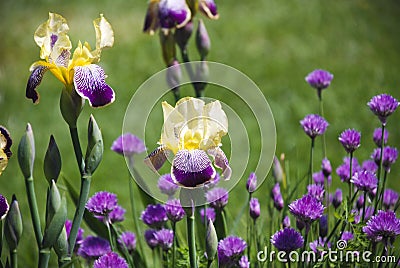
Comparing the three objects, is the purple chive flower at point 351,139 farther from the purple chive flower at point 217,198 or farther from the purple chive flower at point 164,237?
the purple chive flower at point 164,237

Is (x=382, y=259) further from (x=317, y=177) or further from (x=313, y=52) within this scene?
(x=313, y=52)

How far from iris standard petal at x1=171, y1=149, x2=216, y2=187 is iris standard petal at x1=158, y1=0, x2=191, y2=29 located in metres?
0.59

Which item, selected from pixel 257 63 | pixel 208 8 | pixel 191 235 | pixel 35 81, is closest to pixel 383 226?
pixel 191 235

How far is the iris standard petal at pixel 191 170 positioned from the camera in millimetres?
1150

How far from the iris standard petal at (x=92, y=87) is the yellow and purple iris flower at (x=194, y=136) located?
114 millimetres

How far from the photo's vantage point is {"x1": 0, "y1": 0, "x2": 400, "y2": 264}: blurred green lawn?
10.2ft

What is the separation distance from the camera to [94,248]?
4.99 ft

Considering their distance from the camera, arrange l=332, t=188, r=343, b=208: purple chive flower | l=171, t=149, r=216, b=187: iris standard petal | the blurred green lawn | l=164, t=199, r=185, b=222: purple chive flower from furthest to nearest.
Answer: the blurred green lawn → l=332, t=188, r=343, b=208: purple chive flower → l=164, t=199, r=185, b=222: purple chive flower → l=171, t=149, r=216, b=187: iris standard petal

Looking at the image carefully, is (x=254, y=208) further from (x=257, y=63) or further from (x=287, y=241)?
(x=257, y=63)

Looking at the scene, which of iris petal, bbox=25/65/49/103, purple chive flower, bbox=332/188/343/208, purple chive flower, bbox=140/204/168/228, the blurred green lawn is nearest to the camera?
iris petal, bbox=25/65/49/103

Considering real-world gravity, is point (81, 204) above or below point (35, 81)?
below

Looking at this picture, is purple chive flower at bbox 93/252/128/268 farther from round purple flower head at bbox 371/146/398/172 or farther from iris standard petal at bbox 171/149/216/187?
round purple flower head at bbox 371/146/398/172

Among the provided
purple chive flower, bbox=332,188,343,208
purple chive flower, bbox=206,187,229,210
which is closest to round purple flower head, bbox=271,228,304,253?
purple chive flower, bbox=206,187,229,210

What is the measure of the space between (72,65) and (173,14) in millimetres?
493
